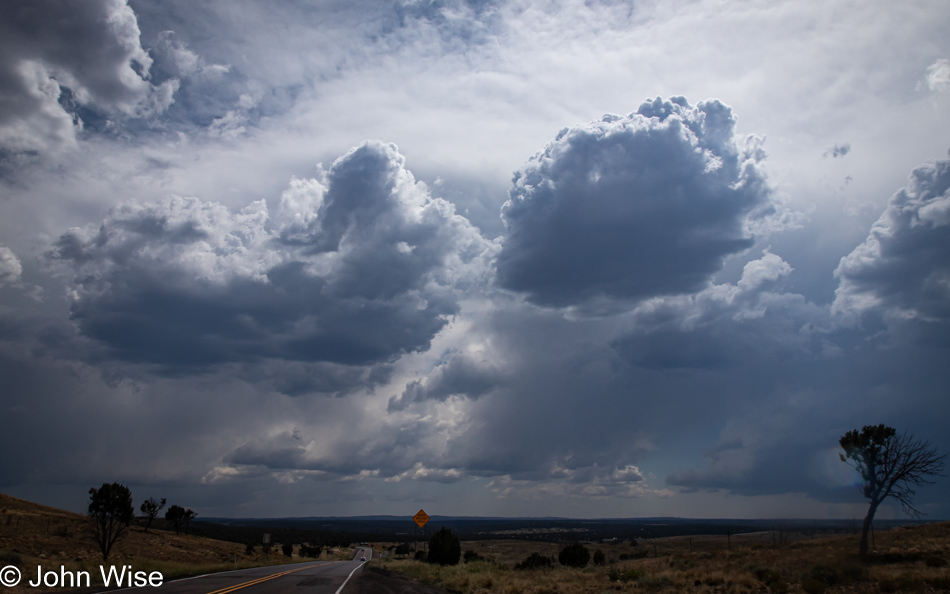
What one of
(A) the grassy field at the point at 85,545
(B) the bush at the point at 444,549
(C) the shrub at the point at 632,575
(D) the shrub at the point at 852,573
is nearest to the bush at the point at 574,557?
(B) the bush at the point at 444,549

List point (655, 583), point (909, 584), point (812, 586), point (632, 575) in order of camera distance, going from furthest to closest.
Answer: point (632, 575) → point (655, 583) → point (812, 586) → point (909, 584)

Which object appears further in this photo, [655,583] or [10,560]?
[10,560]

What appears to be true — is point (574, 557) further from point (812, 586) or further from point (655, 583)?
point (812, 586)

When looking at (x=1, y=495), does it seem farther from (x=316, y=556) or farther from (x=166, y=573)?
(x=166, y=573)

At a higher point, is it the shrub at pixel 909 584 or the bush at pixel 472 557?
the shrub at pixel 909 584

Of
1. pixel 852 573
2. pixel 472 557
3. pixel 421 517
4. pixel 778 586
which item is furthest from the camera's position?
pixel 472 557

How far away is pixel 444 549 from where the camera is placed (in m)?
49.7

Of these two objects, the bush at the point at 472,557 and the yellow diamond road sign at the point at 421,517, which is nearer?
the yellow diamond road sign at the point at 421,517

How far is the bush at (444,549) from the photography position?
162ft

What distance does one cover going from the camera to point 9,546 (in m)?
48.6

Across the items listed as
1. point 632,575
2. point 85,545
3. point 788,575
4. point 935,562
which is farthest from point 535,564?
→ point 85,545

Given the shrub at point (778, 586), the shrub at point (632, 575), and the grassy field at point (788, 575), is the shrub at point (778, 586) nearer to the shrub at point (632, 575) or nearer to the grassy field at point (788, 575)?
the grassy field at point (788, 575)

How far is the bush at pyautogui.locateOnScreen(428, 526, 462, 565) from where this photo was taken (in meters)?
49.4

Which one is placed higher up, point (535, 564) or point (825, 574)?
point (825, 574)
